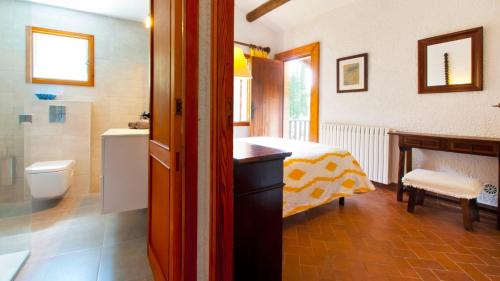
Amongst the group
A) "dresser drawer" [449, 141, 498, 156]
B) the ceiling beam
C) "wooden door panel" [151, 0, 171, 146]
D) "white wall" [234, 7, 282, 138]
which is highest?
the ceiling beam

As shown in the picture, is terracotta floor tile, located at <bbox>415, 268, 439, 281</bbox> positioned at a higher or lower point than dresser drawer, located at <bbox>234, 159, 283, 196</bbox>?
lower

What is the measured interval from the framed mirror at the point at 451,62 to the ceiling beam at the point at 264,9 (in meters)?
2.18

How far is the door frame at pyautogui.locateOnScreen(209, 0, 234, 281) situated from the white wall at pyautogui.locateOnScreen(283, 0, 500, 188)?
3008 mm

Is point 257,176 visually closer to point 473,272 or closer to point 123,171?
point 123,171

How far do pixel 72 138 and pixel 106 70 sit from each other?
3.22ft

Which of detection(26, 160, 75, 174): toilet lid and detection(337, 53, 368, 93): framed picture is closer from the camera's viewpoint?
detection(26, 160, 75, 174): toilet lid

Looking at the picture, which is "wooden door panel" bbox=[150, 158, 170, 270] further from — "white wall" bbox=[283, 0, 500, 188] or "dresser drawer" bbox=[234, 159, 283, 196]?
"white wall" bbox=[283, 0, 500, 188]

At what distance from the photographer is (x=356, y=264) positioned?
5.71ft

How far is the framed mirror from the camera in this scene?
259 centimetres

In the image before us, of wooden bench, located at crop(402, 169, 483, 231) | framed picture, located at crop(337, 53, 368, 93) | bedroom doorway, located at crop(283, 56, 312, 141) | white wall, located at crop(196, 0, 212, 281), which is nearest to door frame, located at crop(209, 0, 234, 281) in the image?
white wall, located at crop(196, 0, 212, 281)

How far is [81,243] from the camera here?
6.38 ft

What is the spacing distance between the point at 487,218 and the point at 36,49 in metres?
5.45

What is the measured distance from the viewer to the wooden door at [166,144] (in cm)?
103

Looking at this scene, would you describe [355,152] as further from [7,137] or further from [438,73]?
[7,137]
